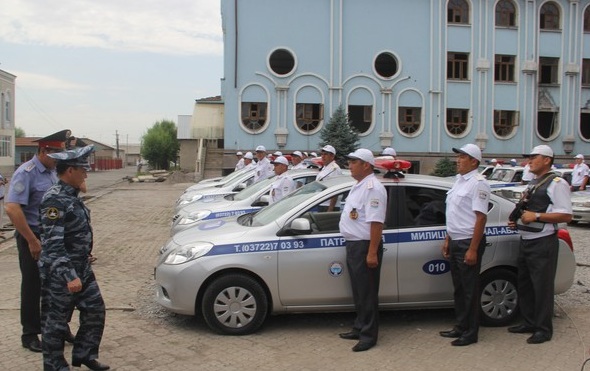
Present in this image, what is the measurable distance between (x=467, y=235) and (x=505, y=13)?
30172 millimetres

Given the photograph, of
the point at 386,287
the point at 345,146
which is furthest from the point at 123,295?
the point at 345,146

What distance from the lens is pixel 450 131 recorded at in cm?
3178

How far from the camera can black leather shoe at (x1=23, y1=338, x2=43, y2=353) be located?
4.98m

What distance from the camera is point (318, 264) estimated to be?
18.0 feet

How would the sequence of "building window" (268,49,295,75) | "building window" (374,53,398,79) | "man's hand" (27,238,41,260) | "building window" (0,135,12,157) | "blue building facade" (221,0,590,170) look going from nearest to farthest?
"man's hand" (27,238,41,260) → "blue building facade" (221,0,590,170) → "building window" (268,49,295,75) → "building window" (374,53,398,79) → "building window" (0,135,12,157)

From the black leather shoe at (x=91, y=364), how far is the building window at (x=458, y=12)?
30.4 metres

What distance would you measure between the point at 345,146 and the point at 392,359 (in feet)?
79.1

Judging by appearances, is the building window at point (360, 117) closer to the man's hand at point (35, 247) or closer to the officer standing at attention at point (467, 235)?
the officer standing at attention at point (467, 235)

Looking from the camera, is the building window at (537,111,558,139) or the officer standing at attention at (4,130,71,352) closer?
the officer standing at attention at (4,130,71,352)

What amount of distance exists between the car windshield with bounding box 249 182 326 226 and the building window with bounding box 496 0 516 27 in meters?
29.1

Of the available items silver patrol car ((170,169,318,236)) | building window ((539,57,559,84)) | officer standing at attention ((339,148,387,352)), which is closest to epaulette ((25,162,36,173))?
officer standing at attention ((339,148,387,352))

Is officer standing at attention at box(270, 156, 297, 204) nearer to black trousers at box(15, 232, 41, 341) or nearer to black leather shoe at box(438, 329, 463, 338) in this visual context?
black leather shoe at box(438, 329, 463, 338)

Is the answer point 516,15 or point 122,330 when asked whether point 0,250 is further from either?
point 516,15

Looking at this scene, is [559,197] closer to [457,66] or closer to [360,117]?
[360,117]
